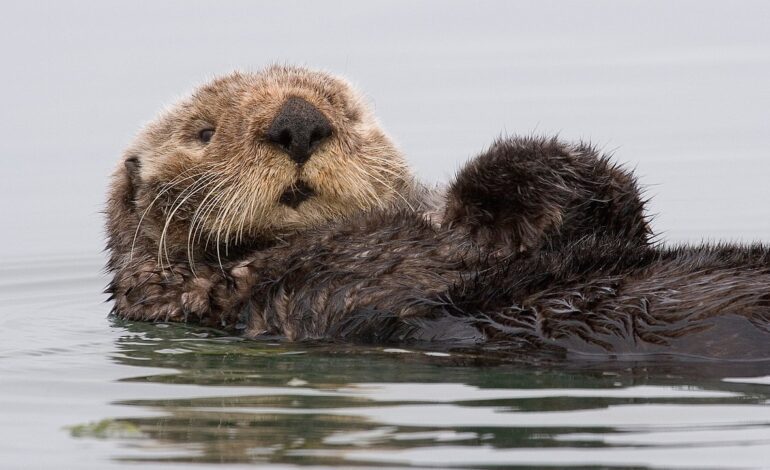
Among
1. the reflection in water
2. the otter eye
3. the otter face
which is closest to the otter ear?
the otter face

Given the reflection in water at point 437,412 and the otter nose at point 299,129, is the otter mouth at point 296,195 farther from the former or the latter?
the reflection in water at point 437,412

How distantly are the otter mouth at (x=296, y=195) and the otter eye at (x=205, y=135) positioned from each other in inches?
20.5

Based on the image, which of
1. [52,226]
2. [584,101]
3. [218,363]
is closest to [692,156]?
[584,101]

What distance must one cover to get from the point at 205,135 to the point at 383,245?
42.7 inches

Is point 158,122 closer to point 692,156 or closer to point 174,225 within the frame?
point 174,225

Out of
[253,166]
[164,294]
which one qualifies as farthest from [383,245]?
[164,294]

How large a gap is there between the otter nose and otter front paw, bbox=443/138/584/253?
616 millimetres

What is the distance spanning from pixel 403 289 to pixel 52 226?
18.0 ft

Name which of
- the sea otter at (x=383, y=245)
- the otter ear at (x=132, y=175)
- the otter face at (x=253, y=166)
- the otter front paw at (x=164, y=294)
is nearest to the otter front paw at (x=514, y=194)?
the sea otter at (x=383, y=245)

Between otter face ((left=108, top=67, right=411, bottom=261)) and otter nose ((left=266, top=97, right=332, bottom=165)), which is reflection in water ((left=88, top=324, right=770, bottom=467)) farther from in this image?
otter nose ((left=266, top=97, right=332, bottom=165))

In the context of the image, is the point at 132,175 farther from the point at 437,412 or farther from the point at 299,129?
the point at 437,412

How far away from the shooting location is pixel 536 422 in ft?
15.0

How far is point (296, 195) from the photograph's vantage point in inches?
242

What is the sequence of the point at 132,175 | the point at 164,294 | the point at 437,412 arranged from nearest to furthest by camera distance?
the point at 437,412 → the point at 164,294 → the point at 132,175
